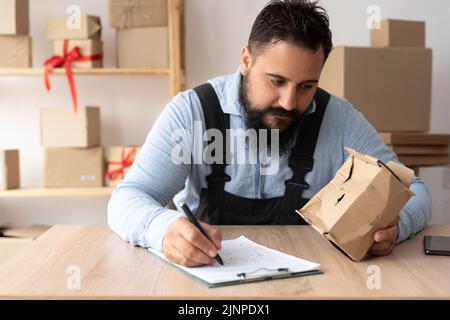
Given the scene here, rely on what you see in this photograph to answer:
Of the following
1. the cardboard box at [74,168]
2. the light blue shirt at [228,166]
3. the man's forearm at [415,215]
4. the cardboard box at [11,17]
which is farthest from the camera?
the cardboard box at [74,168]

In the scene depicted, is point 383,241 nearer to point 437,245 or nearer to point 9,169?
point 437,245

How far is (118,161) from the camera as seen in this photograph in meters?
2.85

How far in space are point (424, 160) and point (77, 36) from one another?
1.65 meters

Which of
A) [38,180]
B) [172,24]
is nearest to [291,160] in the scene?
[172,24]

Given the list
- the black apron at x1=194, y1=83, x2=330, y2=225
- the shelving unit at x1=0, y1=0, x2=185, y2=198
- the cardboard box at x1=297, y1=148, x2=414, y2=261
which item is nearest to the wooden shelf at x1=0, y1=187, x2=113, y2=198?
the shelving unit at x1=0, y1=0, x2=185, y2=198

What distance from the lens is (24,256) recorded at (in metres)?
1.26

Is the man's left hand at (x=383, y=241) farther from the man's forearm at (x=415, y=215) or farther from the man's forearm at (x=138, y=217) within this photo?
the man's forearm at (x=138, y=217)

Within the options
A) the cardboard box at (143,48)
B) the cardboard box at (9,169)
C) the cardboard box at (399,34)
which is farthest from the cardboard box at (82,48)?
the cardboard box at (399,34)

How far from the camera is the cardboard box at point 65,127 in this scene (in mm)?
2768

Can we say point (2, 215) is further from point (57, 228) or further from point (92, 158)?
point (57, 228)

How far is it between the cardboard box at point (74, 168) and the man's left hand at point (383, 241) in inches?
71.0

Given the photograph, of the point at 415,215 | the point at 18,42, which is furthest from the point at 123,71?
the point at 415,215

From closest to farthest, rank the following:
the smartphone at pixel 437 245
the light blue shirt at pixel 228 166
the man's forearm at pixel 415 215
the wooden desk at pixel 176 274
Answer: the wooden desk at pixel 176 274
the smartphone at pixel 437 245
the man's forearm at pixel 415 215
the light blue shirt at pixel 228 166

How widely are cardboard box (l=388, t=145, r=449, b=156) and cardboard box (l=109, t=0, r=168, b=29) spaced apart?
46.5 inches
